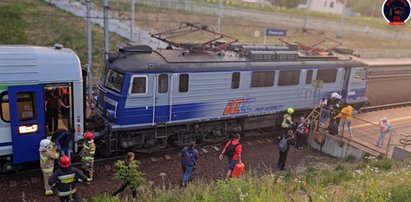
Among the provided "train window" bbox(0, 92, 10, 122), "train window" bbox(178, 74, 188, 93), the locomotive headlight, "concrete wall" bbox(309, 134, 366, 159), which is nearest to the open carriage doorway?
the locomotive headlight

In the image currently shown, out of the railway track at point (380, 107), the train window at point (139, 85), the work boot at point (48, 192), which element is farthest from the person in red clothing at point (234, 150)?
the railway track at point (380, 107)

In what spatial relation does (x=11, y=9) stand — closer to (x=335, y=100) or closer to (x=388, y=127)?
(x=335, y=100)

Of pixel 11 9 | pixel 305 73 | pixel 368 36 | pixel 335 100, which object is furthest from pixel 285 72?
pixel 368 36

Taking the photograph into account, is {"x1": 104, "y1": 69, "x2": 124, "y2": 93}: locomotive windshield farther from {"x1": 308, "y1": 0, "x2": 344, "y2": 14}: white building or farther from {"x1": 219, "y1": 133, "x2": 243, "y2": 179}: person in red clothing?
{"x1": 308, "y1": 0, "x2": 344, "y2": 14}: white building

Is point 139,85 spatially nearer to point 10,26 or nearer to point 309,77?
point 309,77

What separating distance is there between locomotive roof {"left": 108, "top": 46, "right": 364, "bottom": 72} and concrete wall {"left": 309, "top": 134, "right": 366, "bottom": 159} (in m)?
3.60

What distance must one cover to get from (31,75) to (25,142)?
1.93 meters

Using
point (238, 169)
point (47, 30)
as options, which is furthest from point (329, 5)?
point (238, 169)

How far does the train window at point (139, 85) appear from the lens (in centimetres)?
1306

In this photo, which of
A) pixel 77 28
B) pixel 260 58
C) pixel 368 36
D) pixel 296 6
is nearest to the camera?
pixel 260 58

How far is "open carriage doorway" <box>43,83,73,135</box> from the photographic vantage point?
11.7 meters

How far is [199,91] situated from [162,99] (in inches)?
62.0

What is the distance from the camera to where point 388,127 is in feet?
50.1

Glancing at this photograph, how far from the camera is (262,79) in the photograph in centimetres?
1625
